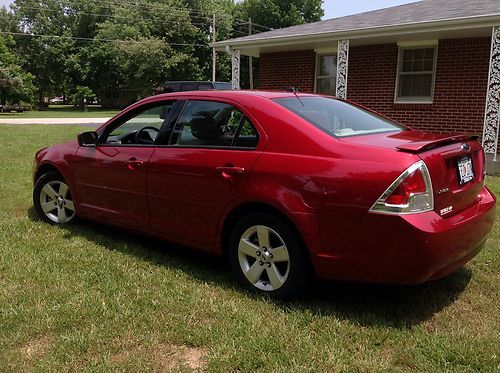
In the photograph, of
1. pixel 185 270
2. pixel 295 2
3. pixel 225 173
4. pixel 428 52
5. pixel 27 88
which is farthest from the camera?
pixel 295 2

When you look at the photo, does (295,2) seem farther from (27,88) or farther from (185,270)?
(185,270)

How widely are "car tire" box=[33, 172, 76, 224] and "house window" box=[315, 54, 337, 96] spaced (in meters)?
9.25

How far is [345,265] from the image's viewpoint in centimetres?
328

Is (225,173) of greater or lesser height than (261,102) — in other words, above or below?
below

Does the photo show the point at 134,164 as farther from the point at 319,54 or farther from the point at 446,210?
the point at 319,54

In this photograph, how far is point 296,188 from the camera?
3.38m

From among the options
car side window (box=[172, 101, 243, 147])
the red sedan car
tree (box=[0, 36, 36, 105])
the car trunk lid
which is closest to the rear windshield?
the red sedan car

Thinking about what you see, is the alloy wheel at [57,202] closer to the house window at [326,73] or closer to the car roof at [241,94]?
the car roof at [241,94]

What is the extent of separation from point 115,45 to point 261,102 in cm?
4570

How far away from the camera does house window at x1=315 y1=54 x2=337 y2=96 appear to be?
13.3 m

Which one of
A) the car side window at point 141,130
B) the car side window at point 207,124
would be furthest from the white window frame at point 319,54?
the car side window at point 207,124

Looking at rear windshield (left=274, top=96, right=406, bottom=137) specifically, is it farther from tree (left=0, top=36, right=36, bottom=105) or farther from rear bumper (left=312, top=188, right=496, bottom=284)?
tree (left=0, top=36, right=36, bottom=105)

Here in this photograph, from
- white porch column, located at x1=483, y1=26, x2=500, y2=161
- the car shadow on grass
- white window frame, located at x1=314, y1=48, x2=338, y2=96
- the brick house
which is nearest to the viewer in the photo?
the car shadow on grass

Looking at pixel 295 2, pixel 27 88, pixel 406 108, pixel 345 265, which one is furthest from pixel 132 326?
pixel 295 2
